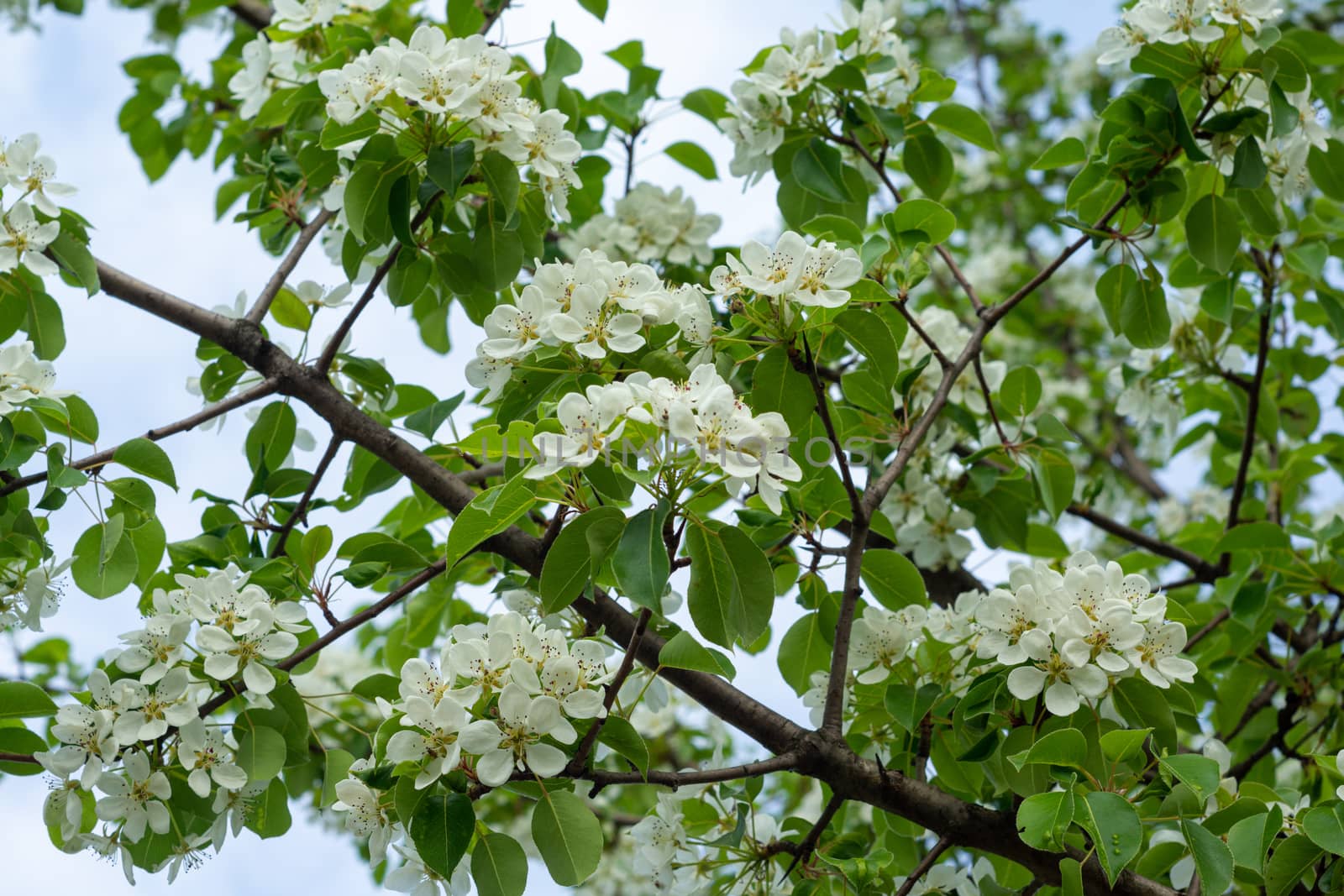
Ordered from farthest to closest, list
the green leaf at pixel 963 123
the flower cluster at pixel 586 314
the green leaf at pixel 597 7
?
1. the green leaf at pixel 597 7
2. the green leaf at pixel 963 123
3. the flower cluster at pixel 586 314

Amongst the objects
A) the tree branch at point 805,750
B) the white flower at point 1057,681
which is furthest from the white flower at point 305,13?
the white flower at point 1057,681

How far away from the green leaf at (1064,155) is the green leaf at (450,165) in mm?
1167

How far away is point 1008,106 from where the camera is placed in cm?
743

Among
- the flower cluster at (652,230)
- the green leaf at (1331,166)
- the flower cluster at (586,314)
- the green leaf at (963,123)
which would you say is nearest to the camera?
the flower cluster at (586,314)

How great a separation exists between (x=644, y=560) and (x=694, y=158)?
1978mm

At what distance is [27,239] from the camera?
2.05 meters

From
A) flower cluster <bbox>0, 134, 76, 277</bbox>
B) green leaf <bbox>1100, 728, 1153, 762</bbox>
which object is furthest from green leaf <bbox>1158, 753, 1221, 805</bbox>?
flower cluster <bbox>0, 134, 76, 277</bbox>

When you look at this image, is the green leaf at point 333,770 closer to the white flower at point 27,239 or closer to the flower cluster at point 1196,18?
the white flower at point 27,239

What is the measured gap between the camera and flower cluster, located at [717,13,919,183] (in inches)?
95.1

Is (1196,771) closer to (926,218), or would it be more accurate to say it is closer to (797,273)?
(797,273)

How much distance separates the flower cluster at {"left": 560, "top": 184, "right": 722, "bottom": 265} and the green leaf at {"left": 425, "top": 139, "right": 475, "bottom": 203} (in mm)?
1062

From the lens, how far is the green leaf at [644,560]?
4.55ft

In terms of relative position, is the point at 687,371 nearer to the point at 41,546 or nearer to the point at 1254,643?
the point at 41,546

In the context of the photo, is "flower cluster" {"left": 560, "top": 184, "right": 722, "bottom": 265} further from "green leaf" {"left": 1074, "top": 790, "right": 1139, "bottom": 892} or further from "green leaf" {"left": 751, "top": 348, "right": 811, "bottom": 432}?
"green leaf" {"left": 1074, "top": 790, "right": 1139, "bottom": 892}
